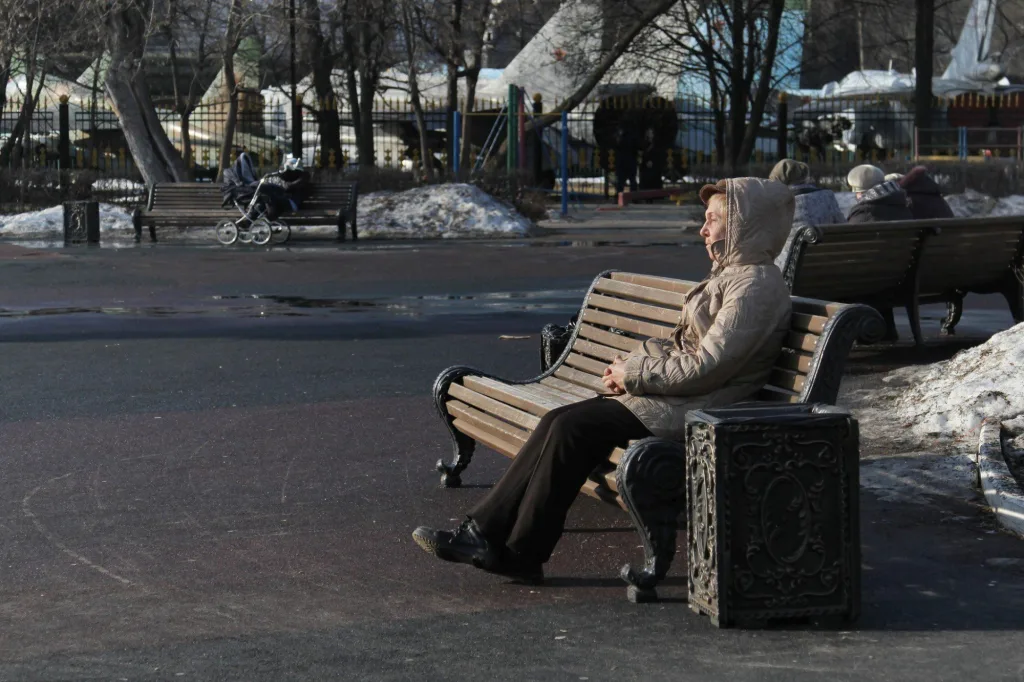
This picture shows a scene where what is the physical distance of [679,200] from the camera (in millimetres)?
33812

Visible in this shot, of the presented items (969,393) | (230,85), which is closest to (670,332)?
(969,393)

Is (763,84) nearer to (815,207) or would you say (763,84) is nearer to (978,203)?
(978,203)

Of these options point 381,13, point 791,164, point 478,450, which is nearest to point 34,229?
point 381,13

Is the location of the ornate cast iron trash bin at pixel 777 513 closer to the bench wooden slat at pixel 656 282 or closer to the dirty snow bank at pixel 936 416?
→ the bench wooden slat at pixel 656 282

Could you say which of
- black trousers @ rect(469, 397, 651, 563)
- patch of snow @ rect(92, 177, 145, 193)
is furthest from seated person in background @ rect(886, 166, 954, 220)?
patch of snow @ rect(92, 177, 145, 193)

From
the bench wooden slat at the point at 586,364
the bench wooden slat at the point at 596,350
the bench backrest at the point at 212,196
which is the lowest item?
the bench wooden slat at the point at 586,364

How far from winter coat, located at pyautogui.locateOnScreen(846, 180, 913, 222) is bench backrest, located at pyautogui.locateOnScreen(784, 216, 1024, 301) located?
0.54 meters

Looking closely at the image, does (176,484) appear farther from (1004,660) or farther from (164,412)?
(1004,660)

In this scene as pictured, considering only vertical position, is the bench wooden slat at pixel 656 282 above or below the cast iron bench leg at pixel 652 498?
above

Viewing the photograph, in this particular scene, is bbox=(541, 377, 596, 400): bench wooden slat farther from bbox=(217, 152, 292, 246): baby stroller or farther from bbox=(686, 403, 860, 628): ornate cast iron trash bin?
bbox=(217, 152, 292, 246): baby stroller

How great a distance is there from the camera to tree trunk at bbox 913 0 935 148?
34.0 meters

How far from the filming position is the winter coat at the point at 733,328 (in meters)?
5.30

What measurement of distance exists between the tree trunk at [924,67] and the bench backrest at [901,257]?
916 inches

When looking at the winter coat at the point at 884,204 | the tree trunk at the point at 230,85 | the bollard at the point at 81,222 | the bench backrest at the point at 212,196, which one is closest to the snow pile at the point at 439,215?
the bench backrest at the point at 212,196
